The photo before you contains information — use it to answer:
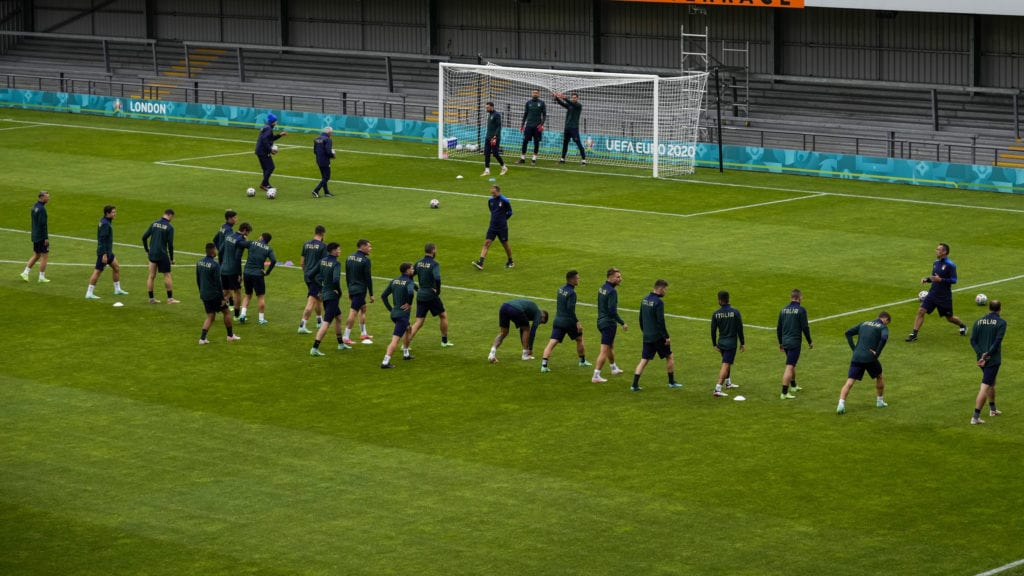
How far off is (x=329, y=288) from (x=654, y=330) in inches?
241

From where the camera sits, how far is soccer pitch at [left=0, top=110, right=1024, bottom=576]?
20.4 metres

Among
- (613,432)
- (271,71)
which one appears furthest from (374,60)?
(613,432)

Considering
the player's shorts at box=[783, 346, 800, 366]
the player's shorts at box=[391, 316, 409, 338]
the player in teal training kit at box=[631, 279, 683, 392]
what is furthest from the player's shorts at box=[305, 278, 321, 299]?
the player's shorts at box=[783, 346, 800, 366]

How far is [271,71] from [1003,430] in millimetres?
53354

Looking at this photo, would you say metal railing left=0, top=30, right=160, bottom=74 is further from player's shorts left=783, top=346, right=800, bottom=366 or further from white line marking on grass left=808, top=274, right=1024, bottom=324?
player's shorts left=783, top=346, right=800, bottom=366

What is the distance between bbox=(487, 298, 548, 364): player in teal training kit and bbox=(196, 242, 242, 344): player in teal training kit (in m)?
4.99

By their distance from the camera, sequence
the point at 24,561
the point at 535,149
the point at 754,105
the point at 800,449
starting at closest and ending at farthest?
the point at 24,561 → the point at 800,449 → the point at 535,149 → the point at 754,105

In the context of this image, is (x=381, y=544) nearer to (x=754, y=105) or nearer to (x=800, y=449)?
(x=800, y=449)

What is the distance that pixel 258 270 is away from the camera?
3183 centimetres

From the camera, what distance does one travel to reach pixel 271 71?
7394 cm

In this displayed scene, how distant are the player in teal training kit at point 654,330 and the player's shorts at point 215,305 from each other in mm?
7877

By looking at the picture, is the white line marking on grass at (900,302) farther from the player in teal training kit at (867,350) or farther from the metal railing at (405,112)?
the metal railing at (405,112)

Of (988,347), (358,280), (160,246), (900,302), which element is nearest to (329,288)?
(358,280)

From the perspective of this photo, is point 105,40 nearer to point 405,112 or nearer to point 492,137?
point 405,112
